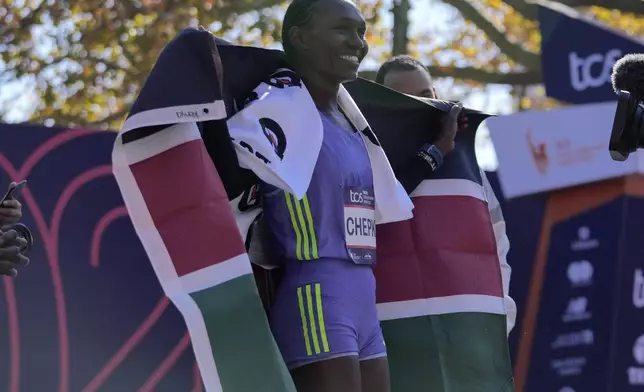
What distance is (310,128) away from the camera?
415cm

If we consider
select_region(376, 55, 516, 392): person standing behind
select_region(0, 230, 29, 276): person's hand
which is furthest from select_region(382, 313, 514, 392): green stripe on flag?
select_region(0, 230, 29, 276): person's hand

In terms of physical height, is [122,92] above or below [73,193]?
below

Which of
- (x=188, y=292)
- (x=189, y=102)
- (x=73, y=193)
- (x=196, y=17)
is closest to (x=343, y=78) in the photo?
(x=189, y=102)

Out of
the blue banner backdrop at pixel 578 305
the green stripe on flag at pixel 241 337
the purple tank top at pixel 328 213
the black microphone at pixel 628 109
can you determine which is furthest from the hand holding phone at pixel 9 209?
the blue banner backdrop at pixel 578 305

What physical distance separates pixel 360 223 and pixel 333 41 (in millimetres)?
574

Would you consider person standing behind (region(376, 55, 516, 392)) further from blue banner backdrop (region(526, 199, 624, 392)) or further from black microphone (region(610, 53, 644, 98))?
blue banner backdrop (region(526, 199, 624, 392))

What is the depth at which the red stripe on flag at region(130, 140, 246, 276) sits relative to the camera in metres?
4.00

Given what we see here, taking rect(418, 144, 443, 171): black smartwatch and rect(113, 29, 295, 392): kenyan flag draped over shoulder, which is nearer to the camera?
rect(113, 29, 295, 392): kenyan flag draped over shoulder

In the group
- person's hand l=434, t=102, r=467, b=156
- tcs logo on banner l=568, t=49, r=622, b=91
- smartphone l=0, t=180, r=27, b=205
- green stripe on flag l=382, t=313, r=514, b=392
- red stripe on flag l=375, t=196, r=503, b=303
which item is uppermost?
smartphone l=0, t=180, r=27, b=205

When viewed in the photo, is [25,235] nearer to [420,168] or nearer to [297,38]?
[297,38]

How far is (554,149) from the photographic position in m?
8.16

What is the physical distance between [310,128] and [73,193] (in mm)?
2461

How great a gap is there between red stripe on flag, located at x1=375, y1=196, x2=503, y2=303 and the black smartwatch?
0.51ft

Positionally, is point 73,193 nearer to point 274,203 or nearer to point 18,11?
point 274,203
